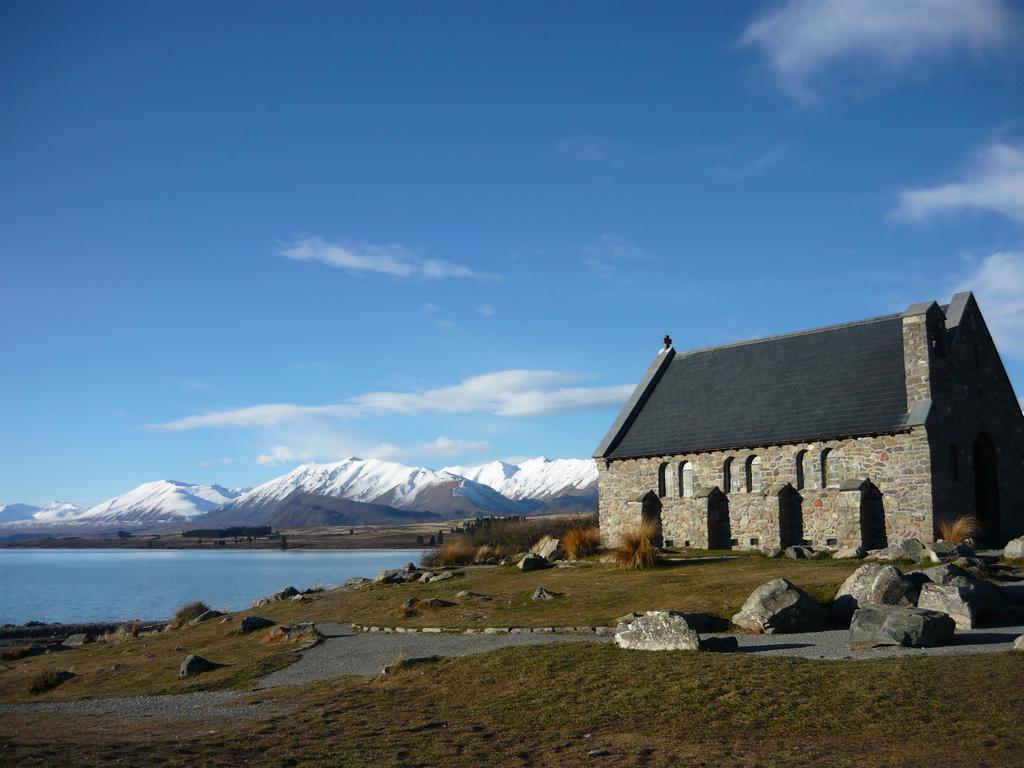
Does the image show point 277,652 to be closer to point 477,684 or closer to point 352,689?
point 352,689

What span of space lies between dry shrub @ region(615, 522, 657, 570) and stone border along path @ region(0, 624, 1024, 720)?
954 centimetres

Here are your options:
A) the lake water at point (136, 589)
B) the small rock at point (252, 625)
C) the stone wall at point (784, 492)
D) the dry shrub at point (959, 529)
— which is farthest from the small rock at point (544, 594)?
the lake water at point (136, 589)

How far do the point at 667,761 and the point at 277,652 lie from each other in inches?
581

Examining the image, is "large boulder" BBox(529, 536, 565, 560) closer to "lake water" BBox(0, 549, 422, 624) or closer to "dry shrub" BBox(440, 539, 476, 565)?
"dry shrub" BBox(440, 539, 476, 565)

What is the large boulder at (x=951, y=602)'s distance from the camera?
57.7 ft

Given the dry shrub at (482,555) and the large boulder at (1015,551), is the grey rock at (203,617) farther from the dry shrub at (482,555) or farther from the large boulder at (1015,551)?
the large boulder at (1015,551)

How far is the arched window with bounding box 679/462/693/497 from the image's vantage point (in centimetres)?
3916

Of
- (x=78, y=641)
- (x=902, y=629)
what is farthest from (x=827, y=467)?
(x=78, y=641)

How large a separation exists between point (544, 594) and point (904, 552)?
10.5 m

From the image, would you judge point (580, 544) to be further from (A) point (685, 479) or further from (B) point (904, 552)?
(B) point (904, 552)

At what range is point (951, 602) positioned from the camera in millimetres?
17922

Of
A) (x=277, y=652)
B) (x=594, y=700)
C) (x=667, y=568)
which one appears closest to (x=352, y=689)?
(x=594, y=700)

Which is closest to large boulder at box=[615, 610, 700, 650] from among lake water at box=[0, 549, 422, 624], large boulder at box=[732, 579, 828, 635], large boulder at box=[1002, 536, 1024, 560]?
large boulder at box=[732, 579, 828, 635]

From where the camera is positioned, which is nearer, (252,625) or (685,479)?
(252,625)
